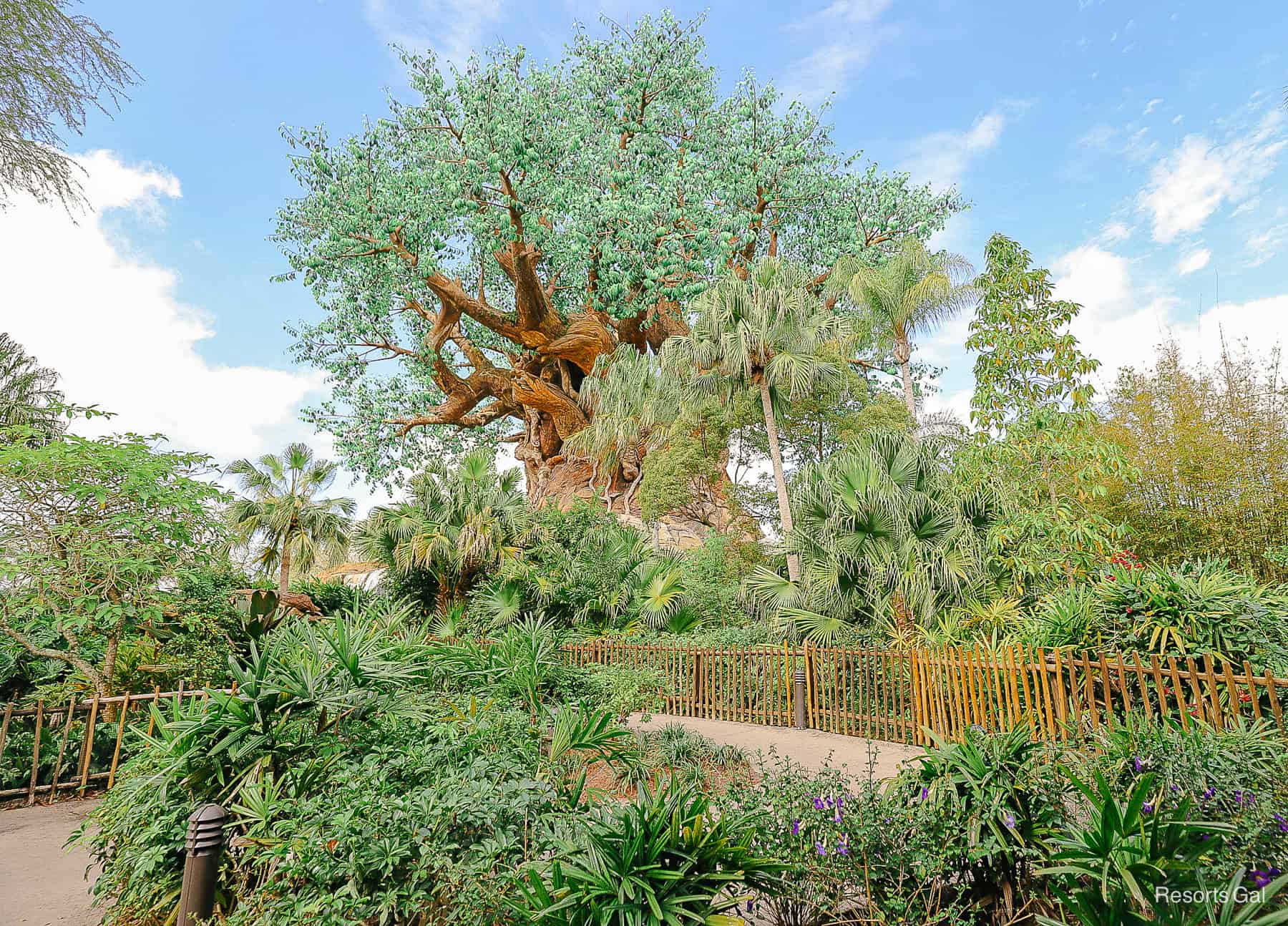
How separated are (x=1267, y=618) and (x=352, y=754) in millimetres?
7618

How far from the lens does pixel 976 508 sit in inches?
447

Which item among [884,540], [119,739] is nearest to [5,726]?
[119,739]

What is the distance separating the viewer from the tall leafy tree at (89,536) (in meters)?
6.27

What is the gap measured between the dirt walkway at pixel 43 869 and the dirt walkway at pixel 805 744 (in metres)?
4.40

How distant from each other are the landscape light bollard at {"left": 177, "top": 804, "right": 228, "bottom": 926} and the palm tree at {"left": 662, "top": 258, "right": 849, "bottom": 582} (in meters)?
12.1

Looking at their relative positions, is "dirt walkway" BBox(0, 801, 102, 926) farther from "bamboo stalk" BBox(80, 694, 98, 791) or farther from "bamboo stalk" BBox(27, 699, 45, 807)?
"bamboo stalk" BBox(80, 694, 98, 791)

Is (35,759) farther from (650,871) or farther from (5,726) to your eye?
(650,871)

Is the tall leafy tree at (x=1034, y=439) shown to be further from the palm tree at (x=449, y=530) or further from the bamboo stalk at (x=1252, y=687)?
the palm tree at (x=449, y=530)

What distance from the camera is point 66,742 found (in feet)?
21.0

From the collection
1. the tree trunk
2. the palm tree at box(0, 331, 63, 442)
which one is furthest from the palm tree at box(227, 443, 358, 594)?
the palm tree at box(0, 331, 63, 442)

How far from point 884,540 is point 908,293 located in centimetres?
912

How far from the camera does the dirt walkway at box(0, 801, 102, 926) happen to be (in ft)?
13.0

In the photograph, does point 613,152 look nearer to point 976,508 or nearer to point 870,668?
point 976,508

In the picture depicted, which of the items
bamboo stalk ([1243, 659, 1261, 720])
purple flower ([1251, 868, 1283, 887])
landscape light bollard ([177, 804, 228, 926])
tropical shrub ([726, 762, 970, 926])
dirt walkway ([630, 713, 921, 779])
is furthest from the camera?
dirt walkway ([630, 713, 921, 779])
